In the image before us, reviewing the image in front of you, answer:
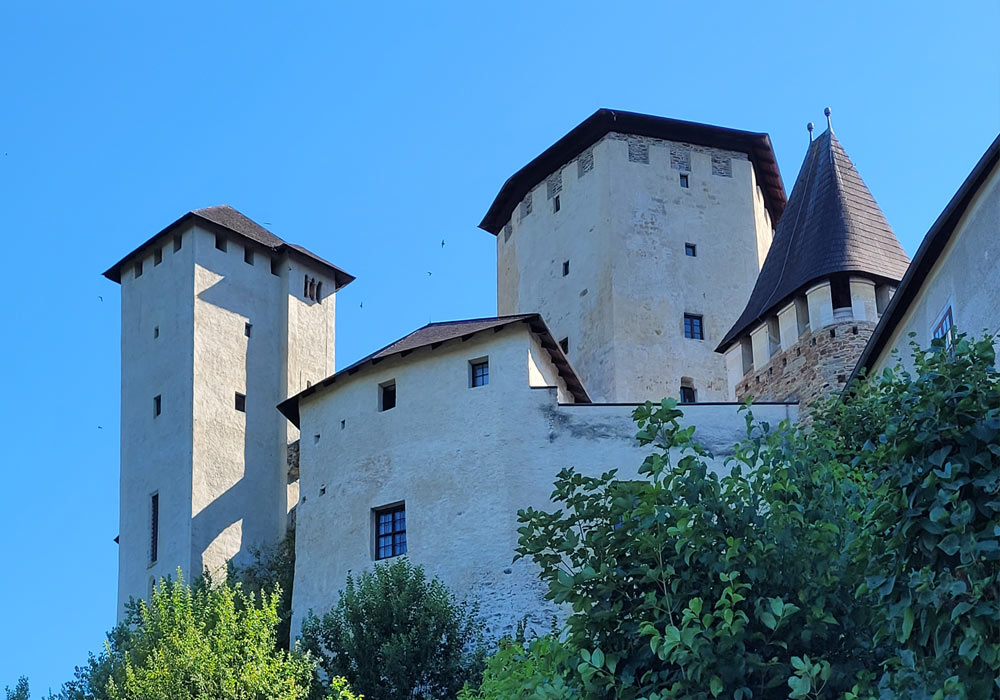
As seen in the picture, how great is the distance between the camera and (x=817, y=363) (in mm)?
29609

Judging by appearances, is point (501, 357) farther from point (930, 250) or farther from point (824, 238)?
point (930, 250)

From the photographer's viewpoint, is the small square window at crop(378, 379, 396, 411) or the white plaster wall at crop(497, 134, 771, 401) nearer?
the small square window at crop(378, 379, 396, 411)

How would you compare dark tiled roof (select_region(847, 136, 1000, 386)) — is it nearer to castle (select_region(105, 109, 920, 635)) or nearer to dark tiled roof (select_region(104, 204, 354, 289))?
castle (select_region(105, 109, 920, 635))

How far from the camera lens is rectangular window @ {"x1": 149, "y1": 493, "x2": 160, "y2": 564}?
35.3 metres

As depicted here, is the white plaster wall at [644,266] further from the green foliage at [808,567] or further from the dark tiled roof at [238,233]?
the green foliage at [808,567]

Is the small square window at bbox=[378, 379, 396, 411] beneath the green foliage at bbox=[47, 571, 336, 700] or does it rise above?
above

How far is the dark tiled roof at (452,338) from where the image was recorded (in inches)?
1160

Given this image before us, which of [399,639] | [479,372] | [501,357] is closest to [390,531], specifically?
[479,372]

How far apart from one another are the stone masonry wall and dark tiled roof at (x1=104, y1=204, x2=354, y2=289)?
46.7ft

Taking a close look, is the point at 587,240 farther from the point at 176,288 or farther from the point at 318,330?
the point at 176,288

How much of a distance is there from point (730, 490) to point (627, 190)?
2764 cm

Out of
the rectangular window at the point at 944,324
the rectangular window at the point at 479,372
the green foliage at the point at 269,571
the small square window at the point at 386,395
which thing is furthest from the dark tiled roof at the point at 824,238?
the green foliage at the point at 269,571

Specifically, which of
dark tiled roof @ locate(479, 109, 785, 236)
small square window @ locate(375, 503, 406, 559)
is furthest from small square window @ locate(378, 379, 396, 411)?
dark tiled roof @ locate(479, 109, 785, 236)

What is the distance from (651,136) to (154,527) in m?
16.5
